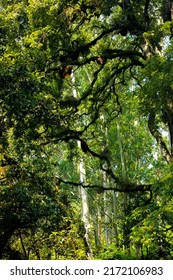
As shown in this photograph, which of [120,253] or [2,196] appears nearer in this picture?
[2,196]

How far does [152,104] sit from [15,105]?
2.19 metres

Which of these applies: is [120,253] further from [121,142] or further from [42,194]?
[121,142]

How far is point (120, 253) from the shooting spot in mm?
9297

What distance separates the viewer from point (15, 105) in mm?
6512

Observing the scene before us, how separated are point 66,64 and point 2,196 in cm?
313

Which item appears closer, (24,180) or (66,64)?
(24,180)

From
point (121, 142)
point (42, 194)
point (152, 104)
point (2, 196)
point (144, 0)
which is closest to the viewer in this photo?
point (152, 104)

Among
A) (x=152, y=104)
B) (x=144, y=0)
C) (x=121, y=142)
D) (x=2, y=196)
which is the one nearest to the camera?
(x=152, y=104)

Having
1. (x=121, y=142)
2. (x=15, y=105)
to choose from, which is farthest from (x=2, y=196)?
(x=121, y=142)
